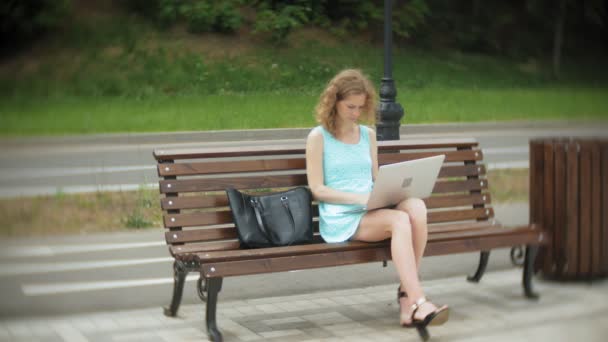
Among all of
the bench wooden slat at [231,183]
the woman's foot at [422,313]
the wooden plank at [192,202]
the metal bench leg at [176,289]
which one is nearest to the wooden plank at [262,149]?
the bench wooden slat at [231,183]

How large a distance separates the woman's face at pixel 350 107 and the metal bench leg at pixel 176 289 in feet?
4.06

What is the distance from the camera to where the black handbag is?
490 cm

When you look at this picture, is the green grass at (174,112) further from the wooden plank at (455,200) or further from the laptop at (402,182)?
the laptop at (402,182)

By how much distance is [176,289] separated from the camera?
A: 5.16 meters

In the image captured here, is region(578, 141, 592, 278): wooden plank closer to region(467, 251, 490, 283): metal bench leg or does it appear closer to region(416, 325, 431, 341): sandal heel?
region(467, 251, 490, 283): metal bench leg

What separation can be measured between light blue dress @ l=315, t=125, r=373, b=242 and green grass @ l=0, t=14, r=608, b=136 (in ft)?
7.96

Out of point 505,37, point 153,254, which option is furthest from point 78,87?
point 505,37

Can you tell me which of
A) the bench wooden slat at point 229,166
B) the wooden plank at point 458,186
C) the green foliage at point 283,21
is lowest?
the wooden plank at point 458,186

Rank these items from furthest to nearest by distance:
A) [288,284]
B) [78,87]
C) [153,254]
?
[78,87] → [153,254] → [288,284]

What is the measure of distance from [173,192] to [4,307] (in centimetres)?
125

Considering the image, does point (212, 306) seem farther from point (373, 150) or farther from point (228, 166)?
point (373, 150)

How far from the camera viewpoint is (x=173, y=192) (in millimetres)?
5105

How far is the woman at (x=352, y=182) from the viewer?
489cm

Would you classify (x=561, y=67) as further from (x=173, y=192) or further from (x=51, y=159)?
(x=173, y=192)
